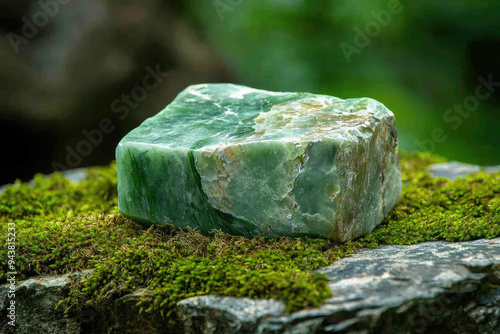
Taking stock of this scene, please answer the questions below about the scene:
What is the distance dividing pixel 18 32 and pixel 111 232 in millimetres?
4110

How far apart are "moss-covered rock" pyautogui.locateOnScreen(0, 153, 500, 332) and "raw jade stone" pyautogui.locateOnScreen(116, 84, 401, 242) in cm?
10

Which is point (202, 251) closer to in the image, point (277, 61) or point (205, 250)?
point (205, 250)

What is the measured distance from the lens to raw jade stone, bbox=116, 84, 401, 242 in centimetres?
232

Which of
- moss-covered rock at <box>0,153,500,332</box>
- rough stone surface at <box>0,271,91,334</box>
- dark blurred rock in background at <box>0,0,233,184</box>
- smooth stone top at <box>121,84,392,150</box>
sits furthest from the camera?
dark blurred rock in background at <box>0,0,233,184</box>

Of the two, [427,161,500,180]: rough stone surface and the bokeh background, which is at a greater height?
the bokeh background

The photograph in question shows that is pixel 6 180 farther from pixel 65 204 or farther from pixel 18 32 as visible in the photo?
pixel 65 204

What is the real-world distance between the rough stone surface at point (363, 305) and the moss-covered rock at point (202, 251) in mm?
60

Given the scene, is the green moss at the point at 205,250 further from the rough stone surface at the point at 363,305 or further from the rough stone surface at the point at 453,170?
the rough stone surface at the point at 453,170

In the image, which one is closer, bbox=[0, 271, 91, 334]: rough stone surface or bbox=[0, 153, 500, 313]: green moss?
bbox=[0, 153, 500, 313]: green moss

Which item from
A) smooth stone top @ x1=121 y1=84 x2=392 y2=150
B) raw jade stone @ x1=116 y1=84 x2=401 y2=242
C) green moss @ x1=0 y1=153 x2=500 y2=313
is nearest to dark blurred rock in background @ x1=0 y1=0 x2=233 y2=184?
green moss @ x1=0 y1=153 x2=500 y2=313

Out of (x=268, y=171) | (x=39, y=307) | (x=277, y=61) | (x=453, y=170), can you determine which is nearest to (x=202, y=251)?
(x=268, y=171)

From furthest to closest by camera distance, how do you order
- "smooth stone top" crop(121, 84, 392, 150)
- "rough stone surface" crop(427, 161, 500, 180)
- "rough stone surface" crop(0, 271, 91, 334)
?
"rough stone surface" crop(427, 161, 500, 180), "smooth stone top" crop(121, 84, 392, 150), "rough stone surface" crop(0, 271, 91, 334)

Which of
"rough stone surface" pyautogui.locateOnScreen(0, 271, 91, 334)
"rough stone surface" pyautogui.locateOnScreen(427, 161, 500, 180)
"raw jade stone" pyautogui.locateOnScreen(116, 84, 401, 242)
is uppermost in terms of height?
"raw jade stone" pyautogui.locateOnScreen(116, 84, 401, 242)

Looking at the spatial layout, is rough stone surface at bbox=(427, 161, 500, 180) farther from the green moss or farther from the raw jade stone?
the raw jade stone
